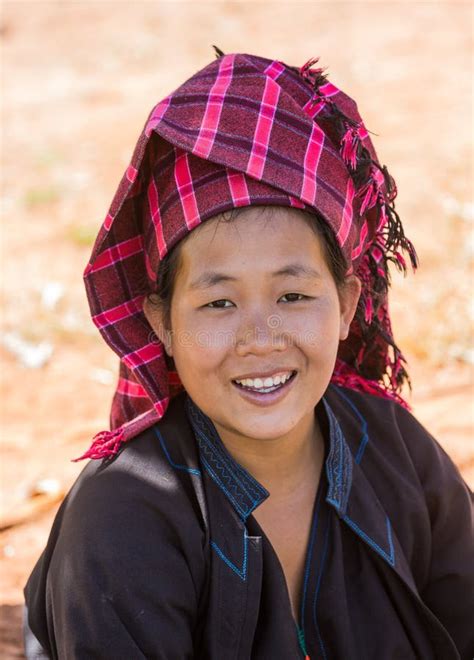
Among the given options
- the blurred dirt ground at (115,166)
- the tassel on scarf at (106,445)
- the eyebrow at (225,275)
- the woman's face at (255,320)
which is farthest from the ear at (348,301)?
the blurred dirt ground at (115,166)

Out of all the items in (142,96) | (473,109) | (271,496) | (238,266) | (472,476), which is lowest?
(472,476)

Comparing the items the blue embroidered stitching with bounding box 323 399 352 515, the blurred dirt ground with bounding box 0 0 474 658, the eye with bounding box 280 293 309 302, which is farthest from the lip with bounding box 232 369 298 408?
the blurred dirt ground with bounding box 0 0 474 658

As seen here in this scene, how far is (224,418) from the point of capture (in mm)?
2186

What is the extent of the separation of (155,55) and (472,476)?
8.24 metres

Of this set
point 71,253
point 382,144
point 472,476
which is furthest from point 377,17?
point 472,476

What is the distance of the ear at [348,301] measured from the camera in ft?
7.63

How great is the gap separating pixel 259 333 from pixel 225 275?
0.49 ft

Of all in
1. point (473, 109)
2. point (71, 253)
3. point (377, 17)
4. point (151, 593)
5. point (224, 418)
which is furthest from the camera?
point (377, 17)

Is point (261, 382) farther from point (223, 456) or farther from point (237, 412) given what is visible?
point (223, 456)

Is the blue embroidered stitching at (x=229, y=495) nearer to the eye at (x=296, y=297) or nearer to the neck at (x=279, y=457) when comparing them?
the neck at (x=279, y=457)

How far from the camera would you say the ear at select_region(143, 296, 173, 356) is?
226cm

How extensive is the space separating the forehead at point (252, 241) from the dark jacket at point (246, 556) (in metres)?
0.44

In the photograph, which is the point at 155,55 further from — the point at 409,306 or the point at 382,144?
the point at 409,306

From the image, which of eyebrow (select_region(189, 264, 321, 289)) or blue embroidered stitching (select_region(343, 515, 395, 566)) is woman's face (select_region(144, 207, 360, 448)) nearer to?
eyebrow (select_region(189, 264, 321, 289))
